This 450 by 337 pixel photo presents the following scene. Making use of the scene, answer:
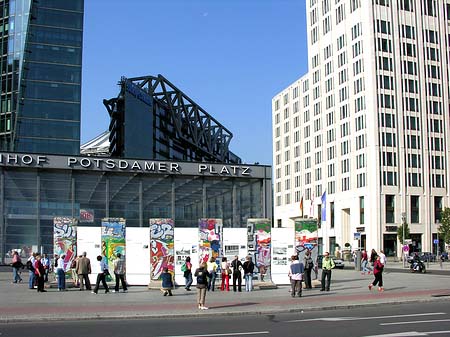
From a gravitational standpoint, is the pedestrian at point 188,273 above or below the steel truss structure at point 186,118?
below

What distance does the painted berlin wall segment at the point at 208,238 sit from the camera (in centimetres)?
3034

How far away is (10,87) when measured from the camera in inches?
2960

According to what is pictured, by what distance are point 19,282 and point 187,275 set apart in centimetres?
1078

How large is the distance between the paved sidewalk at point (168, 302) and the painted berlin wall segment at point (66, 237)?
2558mm

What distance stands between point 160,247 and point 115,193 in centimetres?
1677

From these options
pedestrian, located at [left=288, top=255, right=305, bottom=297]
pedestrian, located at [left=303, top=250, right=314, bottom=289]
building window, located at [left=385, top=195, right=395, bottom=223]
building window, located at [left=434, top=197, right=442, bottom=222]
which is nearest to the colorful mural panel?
pedestrian, located at [left=303, top=250, right=314, bottom=289]

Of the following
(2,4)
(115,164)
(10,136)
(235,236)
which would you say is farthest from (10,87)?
(235,236)

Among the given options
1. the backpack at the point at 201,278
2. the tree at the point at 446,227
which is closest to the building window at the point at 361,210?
the tree at the point at 446,227

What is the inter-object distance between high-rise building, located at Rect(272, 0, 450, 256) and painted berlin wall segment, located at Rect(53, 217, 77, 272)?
203 ft

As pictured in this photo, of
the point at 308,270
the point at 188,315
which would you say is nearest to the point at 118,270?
the point at 308,270

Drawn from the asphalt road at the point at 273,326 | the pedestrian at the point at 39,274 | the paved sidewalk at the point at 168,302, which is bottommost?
the paved sidewalk at the point at 168,302

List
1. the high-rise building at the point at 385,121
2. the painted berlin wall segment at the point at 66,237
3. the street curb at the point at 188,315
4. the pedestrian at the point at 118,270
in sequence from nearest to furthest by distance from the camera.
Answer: the street curb at the point at 188,315 < the pedestrian at the point at 118,270 < the painted berlin wall segment at the point at 66,237 < the high-rise building at the point at 385,121

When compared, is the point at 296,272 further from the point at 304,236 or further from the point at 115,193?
the point at 115,193

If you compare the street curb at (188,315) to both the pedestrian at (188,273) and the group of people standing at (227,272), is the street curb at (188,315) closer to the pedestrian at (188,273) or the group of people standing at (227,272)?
the group of people standing at (227,272)
